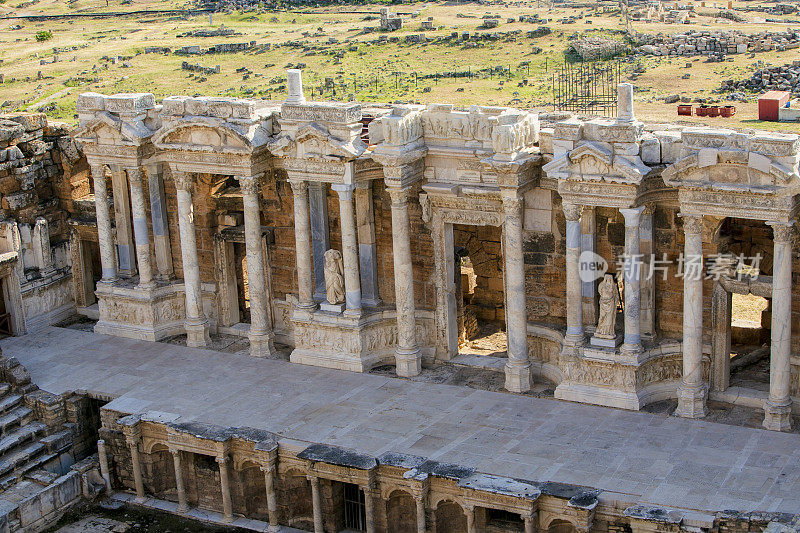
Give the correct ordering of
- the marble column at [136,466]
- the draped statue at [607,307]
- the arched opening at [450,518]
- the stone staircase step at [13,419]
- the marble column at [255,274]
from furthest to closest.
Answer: the marble column at [255,274], the stone staircase step at [13,419], the marble column at [136,466], the draped statue at [607,307], the arched opening at [450,518]

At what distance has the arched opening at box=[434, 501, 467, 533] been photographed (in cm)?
2353

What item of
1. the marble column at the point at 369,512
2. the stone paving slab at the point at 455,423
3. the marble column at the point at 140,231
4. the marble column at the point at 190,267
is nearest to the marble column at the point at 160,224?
the marble column at the point at 140,231

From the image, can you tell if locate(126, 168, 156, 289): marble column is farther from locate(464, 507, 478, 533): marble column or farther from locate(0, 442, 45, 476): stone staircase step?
locate(464, 507, 478, 533): marble column

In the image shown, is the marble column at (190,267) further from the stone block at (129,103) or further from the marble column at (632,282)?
the marble column at (632,282)

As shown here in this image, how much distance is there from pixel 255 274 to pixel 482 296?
17.7ft

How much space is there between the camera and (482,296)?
1188 inches

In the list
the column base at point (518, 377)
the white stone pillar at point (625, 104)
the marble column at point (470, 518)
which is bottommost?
the marble column at point (470, 518)

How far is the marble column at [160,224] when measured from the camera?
1195 inches

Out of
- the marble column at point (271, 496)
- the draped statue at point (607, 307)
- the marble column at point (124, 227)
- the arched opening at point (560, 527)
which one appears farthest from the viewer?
the marble column at point (124, 227)

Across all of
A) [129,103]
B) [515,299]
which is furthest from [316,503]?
[129,103]

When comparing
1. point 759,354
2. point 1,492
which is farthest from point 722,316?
point 1,492

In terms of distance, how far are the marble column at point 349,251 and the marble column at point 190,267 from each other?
376 centimetres

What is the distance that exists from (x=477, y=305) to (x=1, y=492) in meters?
11.5

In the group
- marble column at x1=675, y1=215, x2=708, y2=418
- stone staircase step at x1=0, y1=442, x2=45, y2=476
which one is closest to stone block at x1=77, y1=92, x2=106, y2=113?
stone staircase step at x1=0, y1=442, x2=45, y2=476
